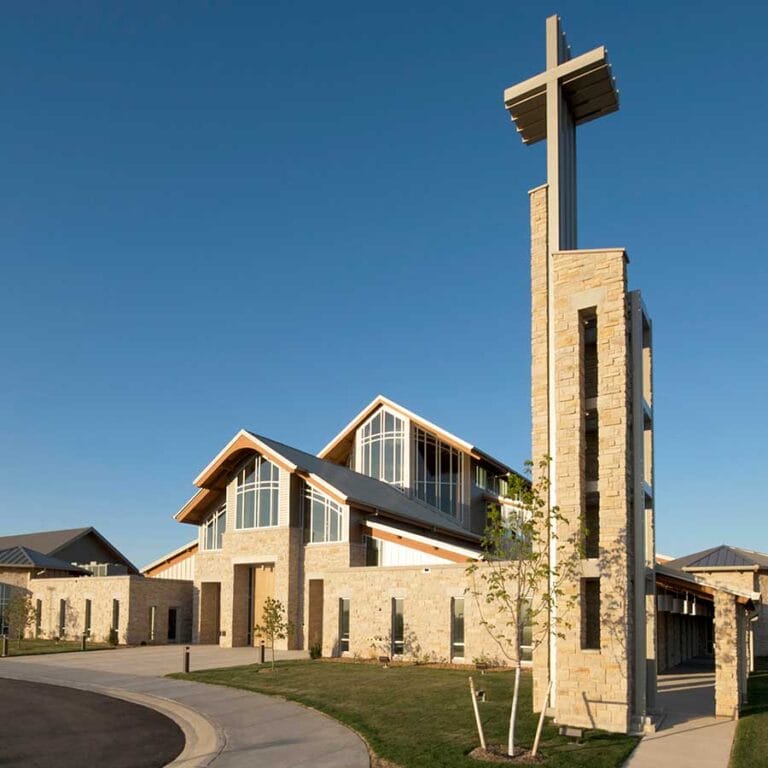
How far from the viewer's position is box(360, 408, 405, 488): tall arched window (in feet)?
143

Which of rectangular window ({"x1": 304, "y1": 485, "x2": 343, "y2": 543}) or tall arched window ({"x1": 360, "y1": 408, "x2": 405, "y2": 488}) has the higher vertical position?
tall arched window ({"x1": 360, "y1": 408, "x2": 405, "y2": 488})

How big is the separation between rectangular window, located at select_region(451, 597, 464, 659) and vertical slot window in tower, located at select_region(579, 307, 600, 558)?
36.8 ft

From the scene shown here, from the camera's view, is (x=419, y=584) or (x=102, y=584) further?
(x=102, y=584)

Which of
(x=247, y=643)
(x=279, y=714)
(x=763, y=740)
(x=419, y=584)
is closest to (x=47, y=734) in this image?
(x=279, y=714)

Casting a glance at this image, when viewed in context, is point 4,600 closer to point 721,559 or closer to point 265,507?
point 265,507

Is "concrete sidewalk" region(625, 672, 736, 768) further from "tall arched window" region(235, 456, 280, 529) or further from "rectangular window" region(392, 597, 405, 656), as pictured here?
"tall arched window" region(235, 456, 280, 529)

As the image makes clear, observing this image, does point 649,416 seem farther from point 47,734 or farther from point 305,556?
point 305,556

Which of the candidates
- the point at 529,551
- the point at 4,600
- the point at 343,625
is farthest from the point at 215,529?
the point at 529,551

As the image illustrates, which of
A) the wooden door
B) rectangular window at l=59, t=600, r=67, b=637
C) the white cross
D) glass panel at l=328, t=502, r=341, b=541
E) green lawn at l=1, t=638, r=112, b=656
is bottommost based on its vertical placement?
green lawn at l=1, t=638, r=112, b=656

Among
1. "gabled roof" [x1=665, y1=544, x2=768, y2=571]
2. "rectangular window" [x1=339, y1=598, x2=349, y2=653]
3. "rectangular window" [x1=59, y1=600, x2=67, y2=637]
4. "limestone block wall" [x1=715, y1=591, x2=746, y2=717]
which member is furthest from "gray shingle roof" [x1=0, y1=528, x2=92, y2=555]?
"limestone block wall" [x1=715, y1=591, x2=746, y2=717]

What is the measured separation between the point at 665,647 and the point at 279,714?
16764 mm

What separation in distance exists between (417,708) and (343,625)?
14.8m

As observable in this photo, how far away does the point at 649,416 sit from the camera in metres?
18.9

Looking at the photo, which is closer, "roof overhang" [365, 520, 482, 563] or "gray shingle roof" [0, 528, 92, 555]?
"roof overhang" [365, 520, 482, 563]
